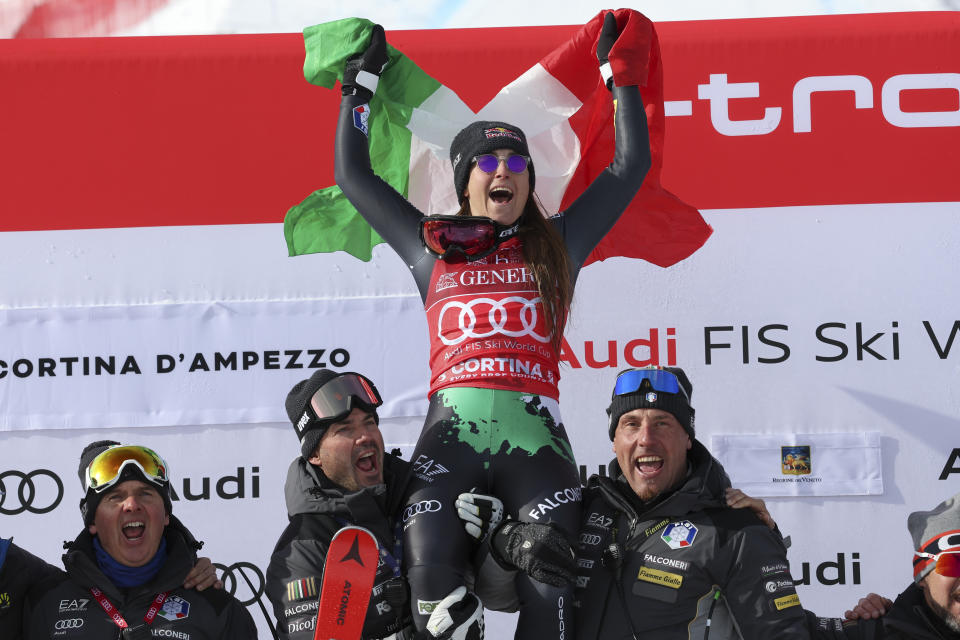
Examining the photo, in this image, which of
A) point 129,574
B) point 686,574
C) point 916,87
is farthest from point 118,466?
point 916,87

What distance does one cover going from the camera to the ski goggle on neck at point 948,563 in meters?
2.83

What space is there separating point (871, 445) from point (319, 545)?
2192mm

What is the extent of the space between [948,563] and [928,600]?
113 mm

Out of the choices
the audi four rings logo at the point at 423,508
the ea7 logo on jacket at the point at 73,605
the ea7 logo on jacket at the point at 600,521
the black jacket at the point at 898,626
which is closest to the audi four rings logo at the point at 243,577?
the ea7 logo on jacket at the point at 73,605

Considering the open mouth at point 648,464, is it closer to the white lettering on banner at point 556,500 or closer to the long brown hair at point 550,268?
the white lettering on banner at point 556,500

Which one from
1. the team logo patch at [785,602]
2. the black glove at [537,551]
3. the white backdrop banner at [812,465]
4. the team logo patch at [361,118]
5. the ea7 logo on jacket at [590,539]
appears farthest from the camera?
the white backdrop banner at [812,465]

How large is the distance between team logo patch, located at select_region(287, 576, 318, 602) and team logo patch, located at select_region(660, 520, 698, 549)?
2.92 ft

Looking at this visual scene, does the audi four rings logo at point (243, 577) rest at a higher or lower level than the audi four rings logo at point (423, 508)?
lower

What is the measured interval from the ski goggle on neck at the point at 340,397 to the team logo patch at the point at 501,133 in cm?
76

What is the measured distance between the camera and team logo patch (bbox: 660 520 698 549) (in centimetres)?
291

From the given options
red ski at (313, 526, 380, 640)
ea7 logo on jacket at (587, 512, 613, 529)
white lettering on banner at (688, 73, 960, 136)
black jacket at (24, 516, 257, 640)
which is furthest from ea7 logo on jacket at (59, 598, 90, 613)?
white lettering on banner at (688, 73, 960, 136)

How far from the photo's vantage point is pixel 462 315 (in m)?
3.02

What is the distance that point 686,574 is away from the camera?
288cm

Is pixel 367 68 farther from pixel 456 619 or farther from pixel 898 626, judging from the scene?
pixel 898 626
